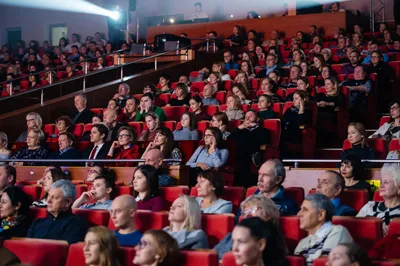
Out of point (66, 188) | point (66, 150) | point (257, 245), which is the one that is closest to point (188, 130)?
point (66, 150)

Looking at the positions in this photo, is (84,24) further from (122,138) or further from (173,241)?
(173,241)

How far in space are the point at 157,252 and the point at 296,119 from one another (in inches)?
85.5

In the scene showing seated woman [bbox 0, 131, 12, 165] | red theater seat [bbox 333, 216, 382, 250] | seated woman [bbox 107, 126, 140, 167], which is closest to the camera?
red theater seat [bbox 333, 216, 382, 250]

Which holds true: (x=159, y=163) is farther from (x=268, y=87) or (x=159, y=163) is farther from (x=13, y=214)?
(x=268, y=87)

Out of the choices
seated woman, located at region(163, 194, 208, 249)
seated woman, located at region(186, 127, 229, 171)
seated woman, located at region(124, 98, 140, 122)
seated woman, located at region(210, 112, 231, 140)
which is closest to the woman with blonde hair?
seated woman, located at region(163, 194, 208, 249)

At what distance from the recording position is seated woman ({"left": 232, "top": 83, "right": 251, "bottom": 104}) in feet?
14.7

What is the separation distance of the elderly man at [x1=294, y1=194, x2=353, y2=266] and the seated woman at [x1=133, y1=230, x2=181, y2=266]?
37 cm

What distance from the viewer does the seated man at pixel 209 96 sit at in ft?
15.2

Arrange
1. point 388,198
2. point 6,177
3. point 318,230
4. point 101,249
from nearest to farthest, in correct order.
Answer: point 101,249 < point 318,230 < point 388,198 < point 6,177

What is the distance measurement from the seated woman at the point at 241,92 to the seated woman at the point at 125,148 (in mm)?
1149

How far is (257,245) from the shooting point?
5.66 feet

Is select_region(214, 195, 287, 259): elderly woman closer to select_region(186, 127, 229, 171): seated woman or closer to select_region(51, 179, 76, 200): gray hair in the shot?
select_region(51, 179, 76, 200): gray hair

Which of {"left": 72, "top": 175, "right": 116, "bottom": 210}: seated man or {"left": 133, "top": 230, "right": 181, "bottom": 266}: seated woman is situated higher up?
{"left": 72, "top": 175, "right": 116, "bottom": 210}: seated man

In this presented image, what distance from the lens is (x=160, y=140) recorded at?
3295 mm
